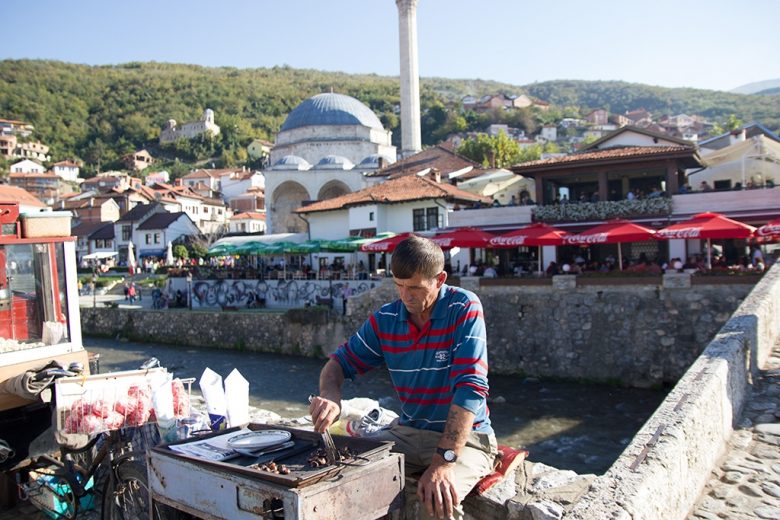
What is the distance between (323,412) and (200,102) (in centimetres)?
11948

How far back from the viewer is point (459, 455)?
252cm

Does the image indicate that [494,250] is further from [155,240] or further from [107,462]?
[155,240]

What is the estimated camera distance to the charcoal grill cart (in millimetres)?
2158

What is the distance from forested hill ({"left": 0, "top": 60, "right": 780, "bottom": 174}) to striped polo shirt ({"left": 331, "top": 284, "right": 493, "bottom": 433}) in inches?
3324

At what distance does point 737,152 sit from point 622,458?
2338cm

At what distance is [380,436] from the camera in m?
2.95

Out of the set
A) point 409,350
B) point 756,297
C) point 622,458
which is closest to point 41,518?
point 409,350

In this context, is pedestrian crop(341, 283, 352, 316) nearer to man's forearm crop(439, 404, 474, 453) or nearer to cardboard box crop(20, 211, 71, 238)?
cardboard box crop(20, 211, 71, 238)

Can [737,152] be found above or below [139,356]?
above

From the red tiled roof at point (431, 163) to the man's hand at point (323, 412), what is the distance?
1367 inches

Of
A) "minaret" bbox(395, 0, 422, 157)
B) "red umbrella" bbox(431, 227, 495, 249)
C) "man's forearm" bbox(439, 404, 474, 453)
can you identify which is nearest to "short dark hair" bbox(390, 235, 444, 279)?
"man's forearm" bbox(439, 404, 474, 453)

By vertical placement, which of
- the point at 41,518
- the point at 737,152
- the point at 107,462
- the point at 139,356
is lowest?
the point at 139,356

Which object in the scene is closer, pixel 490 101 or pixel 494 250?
pixel 494 250

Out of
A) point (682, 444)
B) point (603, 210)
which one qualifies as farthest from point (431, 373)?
point (603, 210)
